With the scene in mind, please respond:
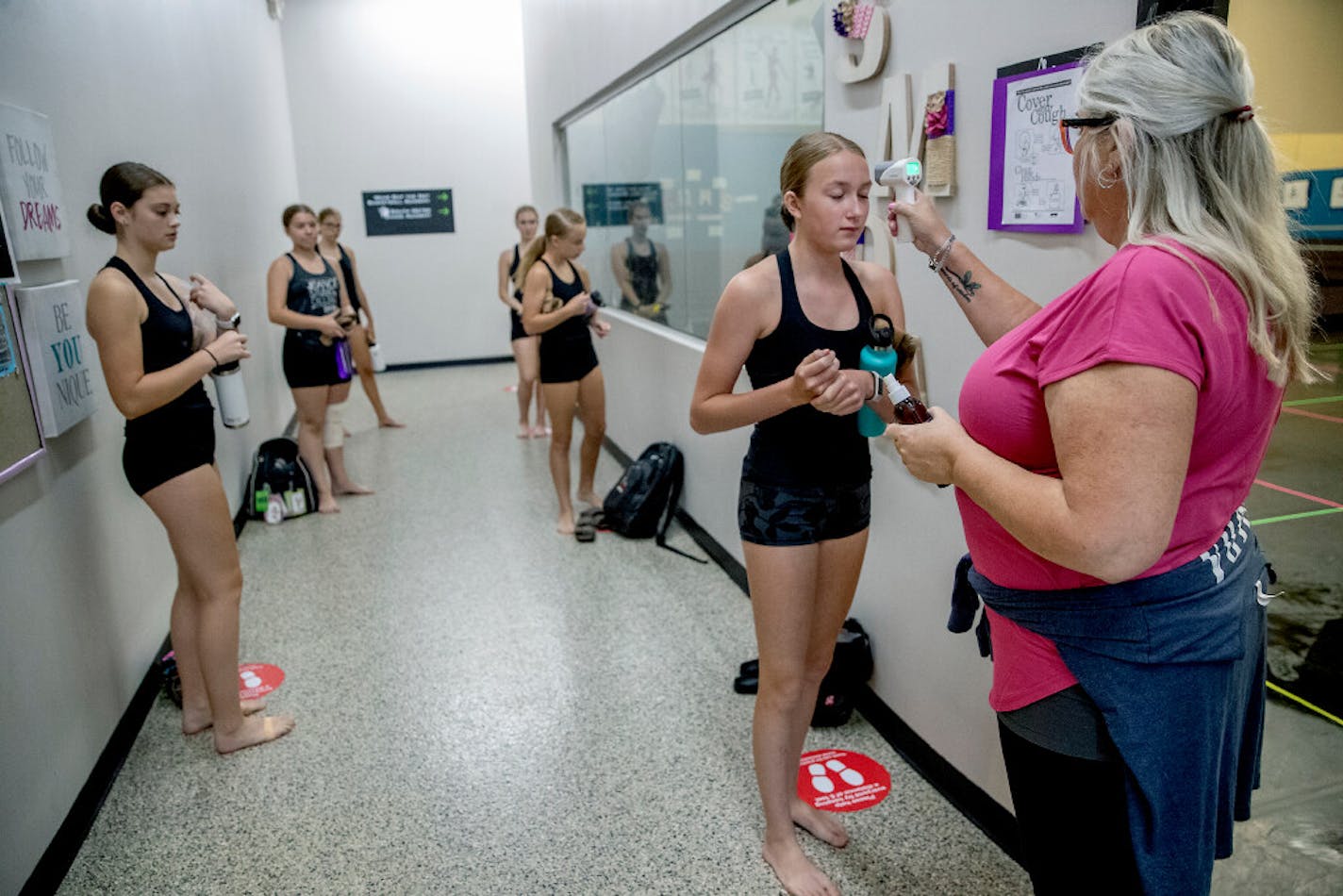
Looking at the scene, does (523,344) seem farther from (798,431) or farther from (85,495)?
(798,431)

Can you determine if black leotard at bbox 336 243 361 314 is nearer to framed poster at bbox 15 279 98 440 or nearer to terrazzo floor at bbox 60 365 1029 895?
terrazzo floor at bbox 60 365 1029 895

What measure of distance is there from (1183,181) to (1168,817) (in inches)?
29.3

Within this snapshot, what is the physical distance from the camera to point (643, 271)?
515 cm

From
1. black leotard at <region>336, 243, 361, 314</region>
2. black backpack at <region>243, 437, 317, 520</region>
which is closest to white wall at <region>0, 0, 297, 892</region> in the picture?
black backpack at <region>243, 437, 317, 520</region>

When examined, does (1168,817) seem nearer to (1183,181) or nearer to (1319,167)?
(1183,181)

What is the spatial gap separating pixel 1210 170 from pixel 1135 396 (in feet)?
0.90

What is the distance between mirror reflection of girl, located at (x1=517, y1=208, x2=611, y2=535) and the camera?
415 centimetres

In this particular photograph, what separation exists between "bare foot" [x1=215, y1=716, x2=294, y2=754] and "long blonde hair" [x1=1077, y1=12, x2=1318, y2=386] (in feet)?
8.91

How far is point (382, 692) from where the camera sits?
3.02 m

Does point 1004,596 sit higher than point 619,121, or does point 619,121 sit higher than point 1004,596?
point 619,121

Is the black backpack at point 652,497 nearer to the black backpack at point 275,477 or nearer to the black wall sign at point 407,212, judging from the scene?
the black backpack at point 275,477

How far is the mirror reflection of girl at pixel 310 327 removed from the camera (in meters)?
4.62

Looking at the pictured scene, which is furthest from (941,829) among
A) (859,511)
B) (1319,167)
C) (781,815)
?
(1319,167)

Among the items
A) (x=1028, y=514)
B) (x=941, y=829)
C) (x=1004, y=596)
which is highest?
(x=1028, y=514)
